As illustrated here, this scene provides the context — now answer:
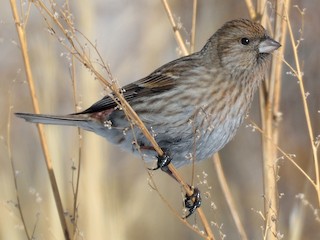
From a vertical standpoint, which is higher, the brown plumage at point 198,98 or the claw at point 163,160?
the brown plumage at point 198,98

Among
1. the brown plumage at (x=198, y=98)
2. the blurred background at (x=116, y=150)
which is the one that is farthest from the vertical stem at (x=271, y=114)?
the blurred background at (x=116, y=150)

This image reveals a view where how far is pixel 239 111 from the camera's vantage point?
4.43 m

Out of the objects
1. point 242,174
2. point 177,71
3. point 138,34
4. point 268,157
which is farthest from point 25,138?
point 268,157

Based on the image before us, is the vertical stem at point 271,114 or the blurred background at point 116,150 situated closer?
the vertical stem at point 271,114

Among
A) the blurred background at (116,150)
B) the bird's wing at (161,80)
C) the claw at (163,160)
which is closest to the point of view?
the claw at (163,160)

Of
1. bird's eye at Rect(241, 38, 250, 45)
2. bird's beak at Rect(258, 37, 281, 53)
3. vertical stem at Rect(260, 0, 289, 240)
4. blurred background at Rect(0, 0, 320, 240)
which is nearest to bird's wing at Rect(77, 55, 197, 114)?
bird's eye at Rect(241, 38, 250, 45)

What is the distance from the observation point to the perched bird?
4.33 metres

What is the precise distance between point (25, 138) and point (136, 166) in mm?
1167

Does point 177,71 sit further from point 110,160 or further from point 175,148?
point 110,160

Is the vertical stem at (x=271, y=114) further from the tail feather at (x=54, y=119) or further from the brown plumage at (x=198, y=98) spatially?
the tail feather at (x=54, y=119)

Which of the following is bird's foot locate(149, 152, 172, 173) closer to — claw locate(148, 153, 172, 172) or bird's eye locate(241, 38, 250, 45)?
claw locate(148, 153, 172, 172)

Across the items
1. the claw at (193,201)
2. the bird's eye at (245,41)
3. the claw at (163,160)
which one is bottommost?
the claw at (193,201)

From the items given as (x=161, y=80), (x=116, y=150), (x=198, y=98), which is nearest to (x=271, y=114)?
(x=198, y=98)

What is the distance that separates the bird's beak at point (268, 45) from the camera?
13.4 ft
